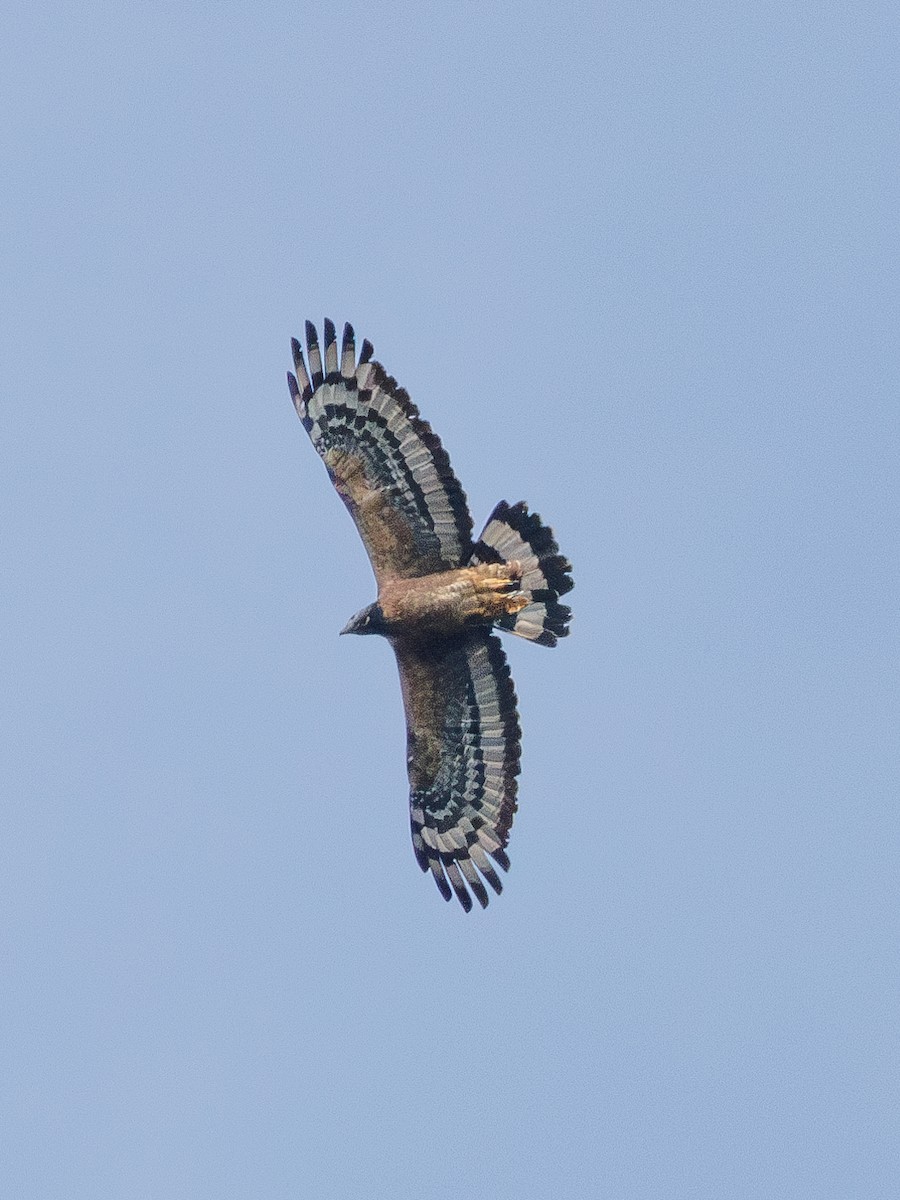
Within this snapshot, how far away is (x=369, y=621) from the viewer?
22.6 metres

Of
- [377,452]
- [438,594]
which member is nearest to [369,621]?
[438,594]

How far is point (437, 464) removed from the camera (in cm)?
2244

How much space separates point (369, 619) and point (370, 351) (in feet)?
9.53

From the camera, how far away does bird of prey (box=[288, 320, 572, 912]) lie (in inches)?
888

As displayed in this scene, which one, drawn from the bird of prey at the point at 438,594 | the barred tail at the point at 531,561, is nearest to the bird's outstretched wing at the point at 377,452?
the bird of prey at the point at 438,594

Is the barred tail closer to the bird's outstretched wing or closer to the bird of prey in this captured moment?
the bird of prey

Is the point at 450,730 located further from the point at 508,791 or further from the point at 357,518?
the point at 357,518

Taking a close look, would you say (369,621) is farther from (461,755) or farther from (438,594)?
(461,755)

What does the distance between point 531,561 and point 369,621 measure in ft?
6.62

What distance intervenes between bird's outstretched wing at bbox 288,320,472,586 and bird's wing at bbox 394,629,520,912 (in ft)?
4.25

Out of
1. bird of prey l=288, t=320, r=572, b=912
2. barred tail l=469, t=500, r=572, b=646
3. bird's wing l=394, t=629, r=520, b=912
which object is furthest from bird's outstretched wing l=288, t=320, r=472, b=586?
bird's wing l=394, t=629, r=520, b=912

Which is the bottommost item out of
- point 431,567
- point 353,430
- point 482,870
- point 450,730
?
point 482,870

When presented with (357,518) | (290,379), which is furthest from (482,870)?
(290,379)

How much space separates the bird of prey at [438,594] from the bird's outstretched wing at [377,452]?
0.01 m
